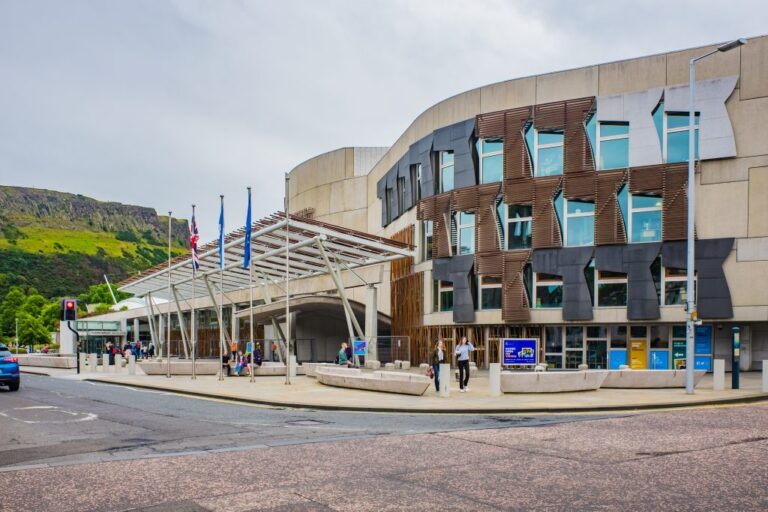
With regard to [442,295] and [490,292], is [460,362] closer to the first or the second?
[490,292]

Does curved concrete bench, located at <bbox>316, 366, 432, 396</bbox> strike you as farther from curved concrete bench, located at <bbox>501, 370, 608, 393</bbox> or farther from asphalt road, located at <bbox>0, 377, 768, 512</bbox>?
asphalt road, located at <bbox>0, 377, 768, 512</bbox>

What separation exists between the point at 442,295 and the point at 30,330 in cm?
8722

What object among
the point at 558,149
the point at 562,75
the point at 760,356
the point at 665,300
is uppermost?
the point at 562,75

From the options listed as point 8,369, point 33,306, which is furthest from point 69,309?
point 33,306

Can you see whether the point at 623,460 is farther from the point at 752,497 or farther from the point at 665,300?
the point at 665,300

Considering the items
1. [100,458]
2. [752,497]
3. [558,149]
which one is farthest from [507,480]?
[558,149]

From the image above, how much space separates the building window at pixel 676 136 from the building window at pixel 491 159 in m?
8.35

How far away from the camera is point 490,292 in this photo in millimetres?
39875

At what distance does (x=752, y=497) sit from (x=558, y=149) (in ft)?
102

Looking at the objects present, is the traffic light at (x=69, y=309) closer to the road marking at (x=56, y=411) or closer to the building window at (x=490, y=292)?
the road marking at (x=56, y=411)

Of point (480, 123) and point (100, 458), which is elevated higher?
point (480, 123)

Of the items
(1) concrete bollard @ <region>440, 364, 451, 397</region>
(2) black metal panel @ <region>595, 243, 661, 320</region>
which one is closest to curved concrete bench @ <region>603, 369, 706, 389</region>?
(1) concrete bollard @ <region>440, 364, 451, 397</region>

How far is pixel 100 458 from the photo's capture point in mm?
10922

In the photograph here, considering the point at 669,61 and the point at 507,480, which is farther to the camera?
the point at 669,61
